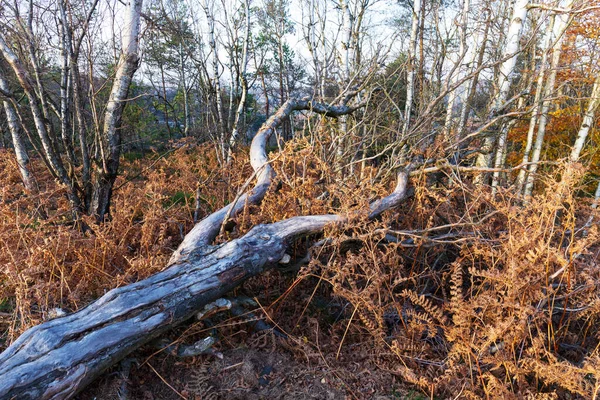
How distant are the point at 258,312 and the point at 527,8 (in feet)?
19.5

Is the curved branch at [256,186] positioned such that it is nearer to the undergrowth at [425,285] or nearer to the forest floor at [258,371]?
the undergrowth at [425,285]

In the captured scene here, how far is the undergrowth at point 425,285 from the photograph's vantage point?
2000 mm

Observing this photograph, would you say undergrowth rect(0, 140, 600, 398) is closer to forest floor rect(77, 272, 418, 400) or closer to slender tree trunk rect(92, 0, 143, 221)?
forest floor rect(77, 272, 418, 400)

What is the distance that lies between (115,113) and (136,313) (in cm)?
259

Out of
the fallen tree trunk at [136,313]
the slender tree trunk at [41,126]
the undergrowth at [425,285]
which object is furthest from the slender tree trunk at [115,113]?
the fallen tree trunk at [136,313]

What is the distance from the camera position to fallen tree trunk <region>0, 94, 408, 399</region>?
5.48ft

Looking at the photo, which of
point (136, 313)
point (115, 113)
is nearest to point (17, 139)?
point (115, 113)

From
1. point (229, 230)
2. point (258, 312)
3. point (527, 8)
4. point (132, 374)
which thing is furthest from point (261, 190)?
point (527, 8)

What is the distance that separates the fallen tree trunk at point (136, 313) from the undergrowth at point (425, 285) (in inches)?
9.9

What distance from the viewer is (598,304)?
2.00m

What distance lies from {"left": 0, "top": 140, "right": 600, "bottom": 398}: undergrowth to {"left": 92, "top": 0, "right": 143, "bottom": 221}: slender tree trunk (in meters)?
0.39

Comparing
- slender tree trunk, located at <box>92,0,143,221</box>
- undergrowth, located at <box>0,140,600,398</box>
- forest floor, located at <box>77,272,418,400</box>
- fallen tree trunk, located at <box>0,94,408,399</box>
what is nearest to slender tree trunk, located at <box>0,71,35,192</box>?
slender tree trunk, located at <box>92,0,143,221</box>

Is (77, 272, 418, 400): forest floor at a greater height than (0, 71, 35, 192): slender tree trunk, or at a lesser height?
lesser

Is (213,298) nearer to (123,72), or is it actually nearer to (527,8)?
(123,72)
